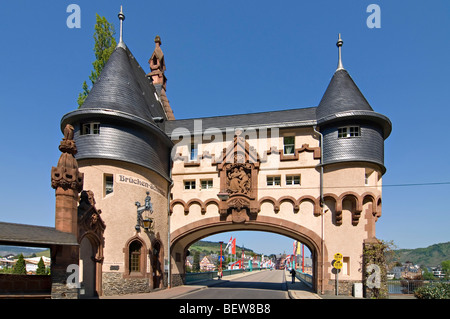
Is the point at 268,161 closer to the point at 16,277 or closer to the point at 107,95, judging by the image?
the point at 107,95

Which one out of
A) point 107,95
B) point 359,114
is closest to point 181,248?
point 107,95

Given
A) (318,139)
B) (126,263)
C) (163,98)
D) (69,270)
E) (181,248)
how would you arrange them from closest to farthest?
(69,270) < (126,263) < (318,139) < (181,248) < (163,98)

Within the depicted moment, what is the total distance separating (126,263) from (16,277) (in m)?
6.63

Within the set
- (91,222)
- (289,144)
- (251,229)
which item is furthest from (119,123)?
(251,229)

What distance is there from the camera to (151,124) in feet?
82.0

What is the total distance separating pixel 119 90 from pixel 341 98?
14760 millimetres

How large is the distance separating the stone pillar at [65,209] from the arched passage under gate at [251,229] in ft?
38.0

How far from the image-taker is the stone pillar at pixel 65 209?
1631 cm

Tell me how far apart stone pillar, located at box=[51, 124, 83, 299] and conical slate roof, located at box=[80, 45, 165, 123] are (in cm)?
633

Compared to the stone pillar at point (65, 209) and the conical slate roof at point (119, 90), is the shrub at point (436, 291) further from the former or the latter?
the conical slate roof at point (119, 90)

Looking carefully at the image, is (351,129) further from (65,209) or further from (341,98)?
(65,209)

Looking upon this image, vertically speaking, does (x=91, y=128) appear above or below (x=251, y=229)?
above

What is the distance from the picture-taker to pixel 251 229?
97.7ft

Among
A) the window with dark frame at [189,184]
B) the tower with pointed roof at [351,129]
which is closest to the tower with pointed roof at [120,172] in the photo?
the window with dark frame at [189,184]
